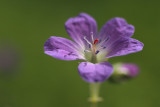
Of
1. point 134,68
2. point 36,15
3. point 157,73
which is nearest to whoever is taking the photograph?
point 134,68

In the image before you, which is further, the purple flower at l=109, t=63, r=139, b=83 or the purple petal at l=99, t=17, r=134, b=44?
the purple flower at l=109, t=63, r=139, b=83

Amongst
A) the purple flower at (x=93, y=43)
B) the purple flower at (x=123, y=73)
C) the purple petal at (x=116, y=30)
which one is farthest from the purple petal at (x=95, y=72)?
the purple flower at (x=123, y=73)

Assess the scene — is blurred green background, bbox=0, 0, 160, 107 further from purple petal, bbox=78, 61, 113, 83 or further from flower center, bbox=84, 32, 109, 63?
purple petal, bbox=78, 61, 113, 83

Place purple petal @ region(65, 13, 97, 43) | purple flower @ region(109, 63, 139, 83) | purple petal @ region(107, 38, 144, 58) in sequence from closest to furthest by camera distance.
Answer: purple petal @ region(107, 38, 144, 58) → purple petal @ region(65, 13, 97, 43) → purple flower @ region(109, 63, 139, 83)

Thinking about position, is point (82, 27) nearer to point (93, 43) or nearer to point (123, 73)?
point (93, 43)

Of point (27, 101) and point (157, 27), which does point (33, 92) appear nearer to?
point (27, 101)

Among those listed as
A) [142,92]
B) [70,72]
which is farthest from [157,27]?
[70,72]

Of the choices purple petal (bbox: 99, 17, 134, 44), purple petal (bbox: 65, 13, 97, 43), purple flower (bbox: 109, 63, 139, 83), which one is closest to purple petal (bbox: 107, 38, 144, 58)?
purple petal (bbox: 99, 17, 134, 44)
